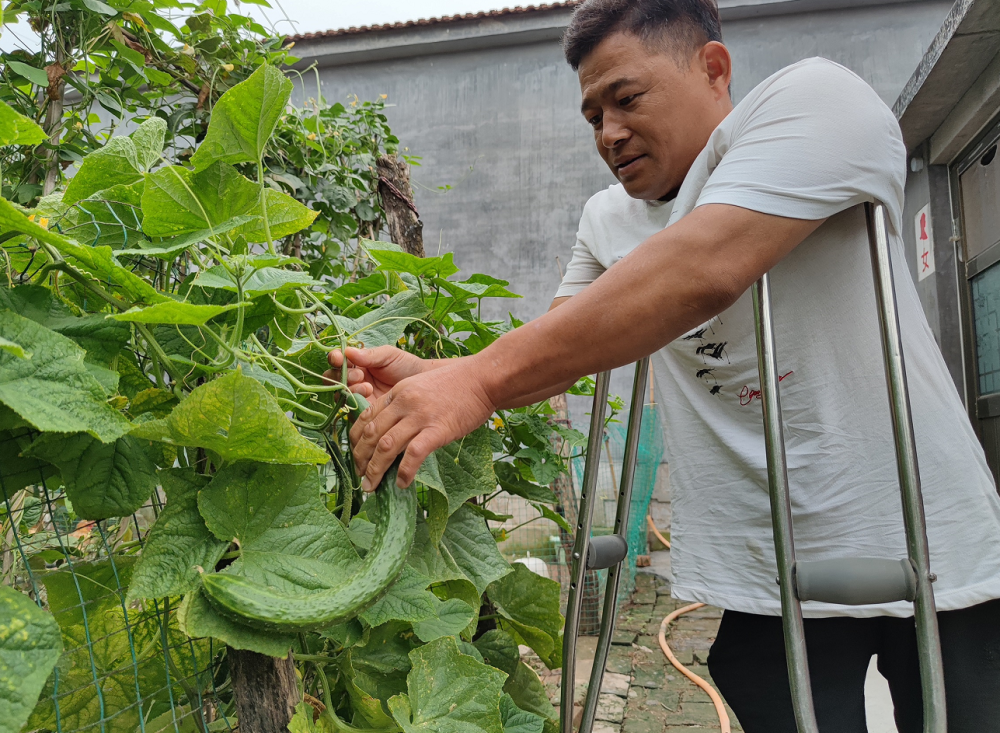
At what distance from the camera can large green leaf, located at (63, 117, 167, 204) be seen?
2.91ft

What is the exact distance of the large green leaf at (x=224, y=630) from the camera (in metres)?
0.76

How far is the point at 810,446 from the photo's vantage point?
1.30 meters

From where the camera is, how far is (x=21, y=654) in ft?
2.10

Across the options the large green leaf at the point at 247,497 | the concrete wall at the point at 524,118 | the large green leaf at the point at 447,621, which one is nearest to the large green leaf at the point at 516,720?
the large green leaf at the point at 447,621

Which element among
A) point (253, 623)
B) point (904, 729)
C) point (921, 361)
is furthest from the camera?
point (904, 729)

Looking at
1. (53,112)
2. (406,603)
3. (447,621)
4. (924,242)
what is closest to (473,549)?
(447,621)

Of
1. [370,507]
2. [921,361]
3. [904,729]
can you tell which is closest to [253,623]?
[370,507]

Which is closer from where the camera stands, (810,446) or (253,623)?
(253,623)

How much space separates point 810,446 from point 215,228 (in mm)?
1025

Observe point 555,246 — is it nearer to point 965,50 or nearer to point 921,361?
point 965,50

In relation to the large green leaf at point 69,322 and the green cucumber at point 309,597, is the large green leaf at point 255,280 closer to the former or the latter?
the large green leaf at point 69,322

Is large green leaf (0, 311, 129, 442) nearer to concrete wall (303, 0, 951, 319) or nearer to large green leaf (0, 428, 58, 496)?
large green leaf (0, 428, 58, 496)

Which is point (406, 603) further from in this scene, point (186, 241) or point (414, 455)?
point (186, 241)

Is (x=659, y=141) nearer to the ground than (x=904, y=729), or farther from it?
farther from it
